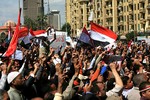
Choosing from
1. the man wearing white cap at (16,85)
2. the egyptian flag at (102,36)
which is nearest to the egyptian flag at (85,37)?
the egyptian flag at (102,36)

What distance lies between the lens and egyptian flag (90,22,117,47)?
46.0ft

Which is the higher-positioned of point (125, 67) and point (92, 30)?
point (92, 30)

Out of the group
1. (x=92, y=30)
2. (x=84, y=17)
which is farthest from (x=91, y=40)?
(x=84, y=17)

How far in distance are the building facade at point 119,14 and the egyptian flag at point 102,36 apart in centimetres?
6417

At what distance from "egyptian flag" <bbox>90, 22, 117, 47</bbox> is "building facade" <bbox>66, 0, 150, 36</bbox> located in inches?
2526

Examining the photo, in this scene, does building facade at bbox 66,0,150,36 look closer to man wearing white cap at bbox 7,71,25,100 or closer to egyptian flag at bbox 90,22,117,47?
egyptian flag at bbox 90,22,117,47

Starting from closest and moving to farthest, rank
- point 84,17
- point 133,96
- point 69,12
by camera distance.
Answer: point 133,96 < point 84,17 < point 69,12

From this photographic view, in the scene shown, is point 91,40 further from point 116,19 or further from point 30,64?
point 116,19

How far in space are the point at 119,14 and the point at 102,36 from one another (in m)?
79.0

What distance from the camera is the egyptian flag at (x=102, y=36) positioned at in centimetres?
1401

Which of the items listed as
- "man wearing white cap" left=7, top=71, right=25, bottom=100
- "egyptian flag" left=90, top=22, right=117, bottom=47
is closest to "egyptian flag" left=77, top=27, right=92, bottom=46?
"egyptian flag" left=90, top=22, right=117, bottom=47

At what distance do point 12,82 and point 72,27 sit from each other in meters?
108

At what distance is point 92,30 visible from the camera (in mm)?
14281

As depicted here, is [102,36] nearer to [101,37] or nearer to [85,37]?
[101,37]
